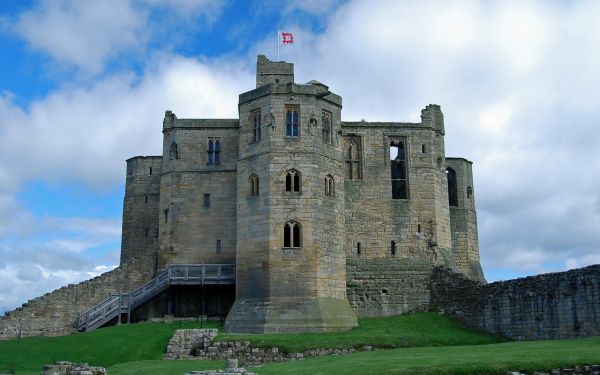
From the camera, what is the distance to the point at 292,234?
34219 mm

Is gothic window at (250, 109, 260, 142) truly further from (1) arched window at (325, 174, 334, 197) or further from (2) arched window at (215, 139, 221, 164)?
(2) arched window at (215, 139, 221, 164)

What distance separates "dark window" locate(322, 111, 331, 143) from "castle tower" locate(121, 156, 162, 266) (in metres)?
15.3

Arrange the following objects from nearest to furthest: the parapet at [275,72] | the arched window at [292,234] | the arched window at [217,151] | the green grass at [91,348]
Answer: the green grass at [91,348], the arched window at [292,234], the arched window at [217,151], the parapet at [275,72]

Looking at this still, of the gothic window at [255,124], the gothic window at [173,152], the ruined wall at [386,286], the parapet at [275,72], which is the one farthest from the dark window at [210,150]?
the ruined wall at [386,286]

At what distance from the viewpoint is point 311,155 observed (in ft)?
116

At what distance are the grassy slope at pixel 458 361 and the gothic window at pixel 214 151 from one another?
20.1 meters

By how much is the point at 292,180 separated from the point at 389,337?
9973 millimetres

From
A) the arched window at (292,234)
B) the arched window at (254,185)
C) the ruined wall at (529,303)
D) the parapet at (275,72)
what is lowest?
the ruined wall at (529,303)

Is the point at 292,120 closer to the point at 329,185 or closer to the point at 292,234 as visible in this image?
the point at 329,185

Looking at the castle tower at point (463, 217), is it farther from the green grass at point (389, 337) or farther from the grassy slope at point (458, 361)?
the grassy slope at point (458, 361)

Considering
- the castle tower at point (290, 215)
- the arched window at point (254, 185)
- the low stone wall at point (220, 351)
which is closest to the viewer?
the low stone wall at point (220, 351)

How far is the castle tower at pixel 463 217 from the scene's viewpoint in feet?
146

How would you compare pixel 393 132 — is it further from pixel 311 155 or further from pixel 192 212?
pixel 192 212

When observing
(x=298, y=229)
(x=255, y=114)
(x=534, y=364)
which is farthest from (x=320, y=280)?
(x=534, y=364)
